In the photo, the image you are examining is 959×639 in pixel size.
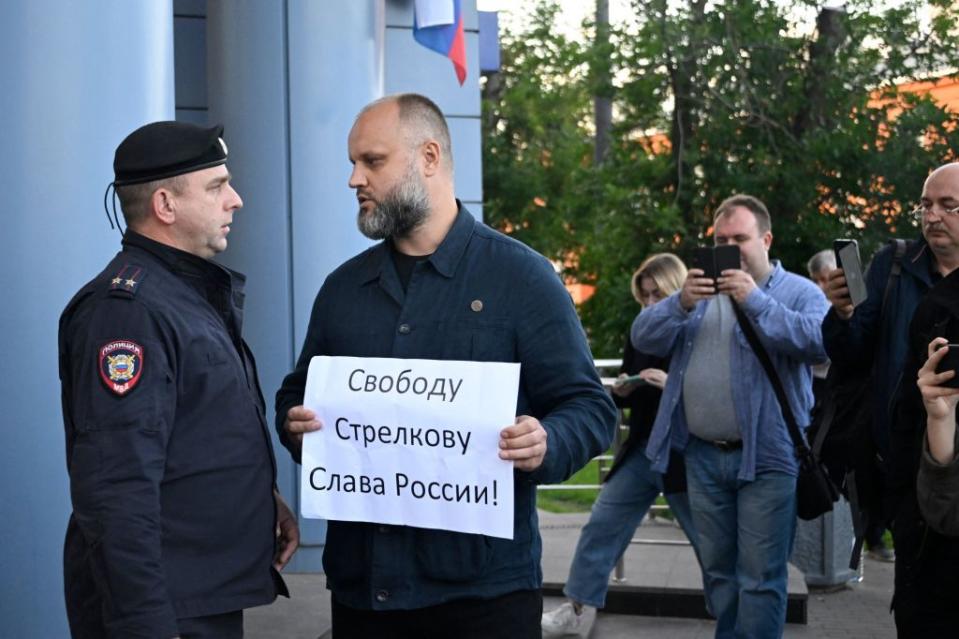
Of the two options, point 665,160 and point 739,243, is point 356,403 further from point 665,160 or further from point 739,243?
point 665,160

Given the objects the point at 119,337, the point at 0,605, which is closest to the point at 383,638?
the point at 119,337

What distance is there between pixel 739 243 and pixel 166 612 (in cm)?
385

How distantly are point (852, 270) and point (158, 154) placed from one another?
2.75 metres

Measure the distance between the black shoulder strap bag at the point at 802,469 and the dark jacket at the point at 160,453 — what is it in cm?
298

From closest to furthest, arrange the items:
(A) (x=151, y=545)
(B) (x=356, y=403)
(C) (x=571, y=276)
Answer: (A) (x=151, y=545) < (B) (x=356, y=403) < (C) (x=571, y=276)

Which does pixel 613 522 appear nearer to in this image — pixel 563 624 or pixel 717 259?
pixel 563 624

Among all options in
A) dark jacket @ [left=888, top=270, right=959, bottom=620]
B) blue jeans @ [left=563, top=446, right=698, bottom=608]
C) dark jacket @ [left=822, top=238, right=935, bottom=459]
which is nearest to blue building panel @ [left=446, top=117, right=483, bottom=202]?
blue jeans @ [left=563, top=446, right=698, bottom=608]

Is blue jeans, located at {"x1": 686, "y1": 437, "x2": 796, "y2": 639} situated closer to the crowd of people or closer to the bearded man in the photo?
the crowd of people

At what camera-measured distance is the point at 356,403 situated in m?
3.37

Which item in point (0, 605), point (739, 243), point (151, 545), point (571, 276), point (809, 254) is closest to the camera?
point (151, 545)

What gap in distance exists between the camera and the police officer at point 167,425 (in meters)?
2.85

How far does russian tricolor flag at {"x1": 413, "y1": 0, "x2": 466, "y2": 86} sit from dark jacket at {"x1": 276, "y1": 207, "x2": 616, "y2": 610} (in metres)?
5.65

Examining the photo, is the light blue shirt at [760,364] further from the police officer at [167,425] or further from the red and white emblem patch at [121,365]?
the red and white emblem patch at [121,365]

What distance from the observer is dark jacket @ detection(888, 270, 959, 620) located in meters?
3.84
